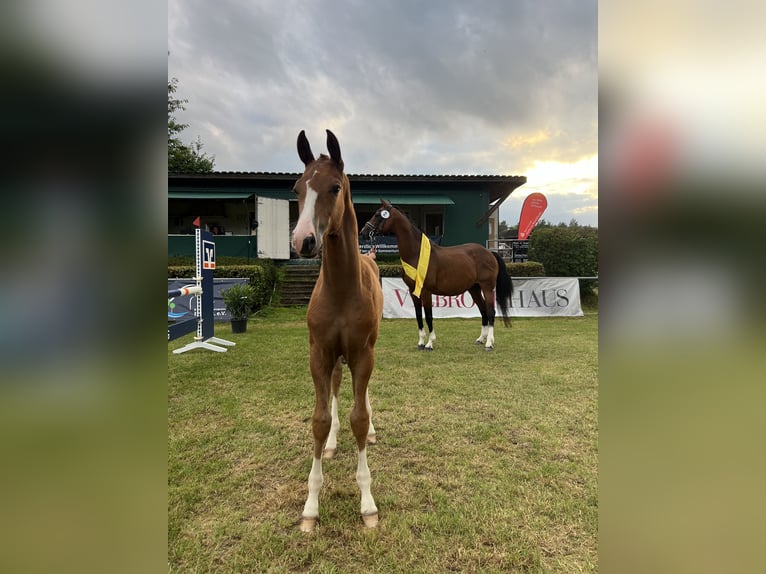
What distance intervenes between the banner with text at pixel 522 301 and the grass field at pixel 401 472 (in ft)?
16.1

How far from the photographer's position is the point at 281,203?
1295cm

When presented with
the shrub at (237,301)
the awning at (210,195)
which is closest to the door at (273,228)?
the awning at (210,195)

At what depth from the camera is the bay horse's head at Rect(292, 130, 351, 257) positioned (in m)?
1.57

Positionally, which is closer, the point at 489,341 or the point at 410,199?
the point at 489,341

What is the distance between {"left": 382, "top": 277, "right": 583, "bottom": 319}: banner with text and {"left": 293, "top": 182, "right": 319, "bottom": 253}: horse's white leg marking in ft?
26.3

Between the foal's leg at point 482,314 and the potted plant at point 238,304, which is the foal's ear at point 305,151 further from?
the potted plant at point 238,304

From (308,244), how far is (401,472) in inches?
67.8

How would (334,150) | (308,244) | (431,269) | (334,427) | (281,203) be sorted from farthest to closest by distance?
(281,203) < (431,269) < (334,427) < (334,150) < (308,244)

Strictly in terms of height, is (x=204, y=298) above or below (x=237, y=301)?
above

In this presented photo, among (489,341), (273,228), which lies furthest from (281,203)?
(489,341)

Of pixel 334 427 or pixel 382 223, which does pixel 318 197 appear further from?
pixel 382 223
